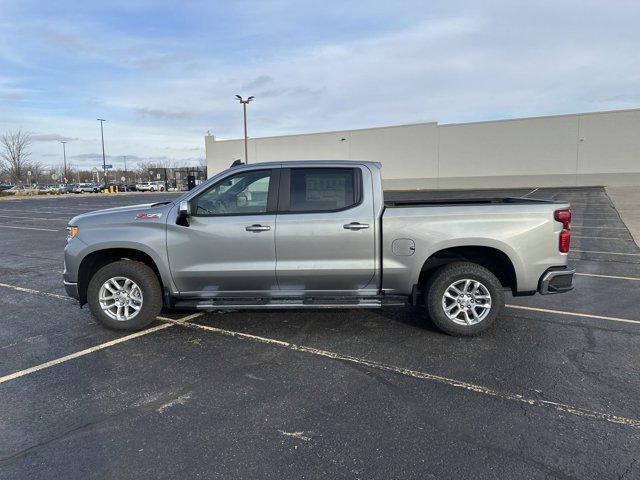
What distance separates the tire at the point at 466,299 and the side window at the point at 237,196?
6.93 feet

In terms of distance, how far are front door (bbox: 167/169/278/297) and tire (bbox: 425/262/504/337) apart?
178 cm

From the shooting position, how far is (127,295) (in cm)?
518

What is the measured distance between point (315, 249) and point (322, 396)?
1.68 meters

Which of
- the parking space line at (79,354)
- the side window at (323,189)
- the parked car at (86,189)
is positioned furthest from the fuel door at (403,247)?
the parked car at (86,189)

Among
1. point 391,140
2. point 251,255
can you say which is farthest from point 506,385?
point 391,140

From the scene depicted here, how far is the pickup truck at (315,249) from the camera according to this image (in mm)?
4793

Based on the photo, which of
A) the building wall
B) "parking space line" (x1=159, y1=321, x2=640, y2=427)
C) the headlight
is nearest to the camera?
"parking space line" (x1=159, y1=321, x2=640, y2=427)

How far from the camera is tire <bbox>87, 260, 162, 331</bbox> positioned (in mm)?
5086

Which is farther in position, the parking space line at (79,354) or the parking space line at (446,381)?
the parking space line at (79,354)

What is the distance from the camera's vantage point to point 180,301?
17.0ft

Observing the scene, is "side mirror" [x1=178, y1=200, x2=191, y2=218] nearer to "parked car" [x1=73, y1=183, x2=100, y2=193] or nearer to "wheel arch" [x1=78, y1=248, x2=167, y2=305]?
"wheel arch" [x1=78, y1=248, x2=167, y2=305]

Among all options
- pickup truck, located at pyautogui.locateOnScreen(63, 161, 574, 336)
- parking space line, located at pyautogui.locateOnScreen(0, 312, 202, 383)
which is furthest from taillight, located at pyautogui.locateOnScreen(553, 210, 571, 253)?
parking space line, located at pyautogui.locateOnScreen(0, 312, 202, 383)

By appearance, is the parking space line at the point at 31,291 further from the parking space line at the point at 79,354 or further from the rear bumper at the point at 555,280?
the rear bumper at the point at 555,280

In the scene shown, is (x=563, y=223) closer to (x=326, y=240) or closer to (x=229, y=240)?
(x=326, y=240)
